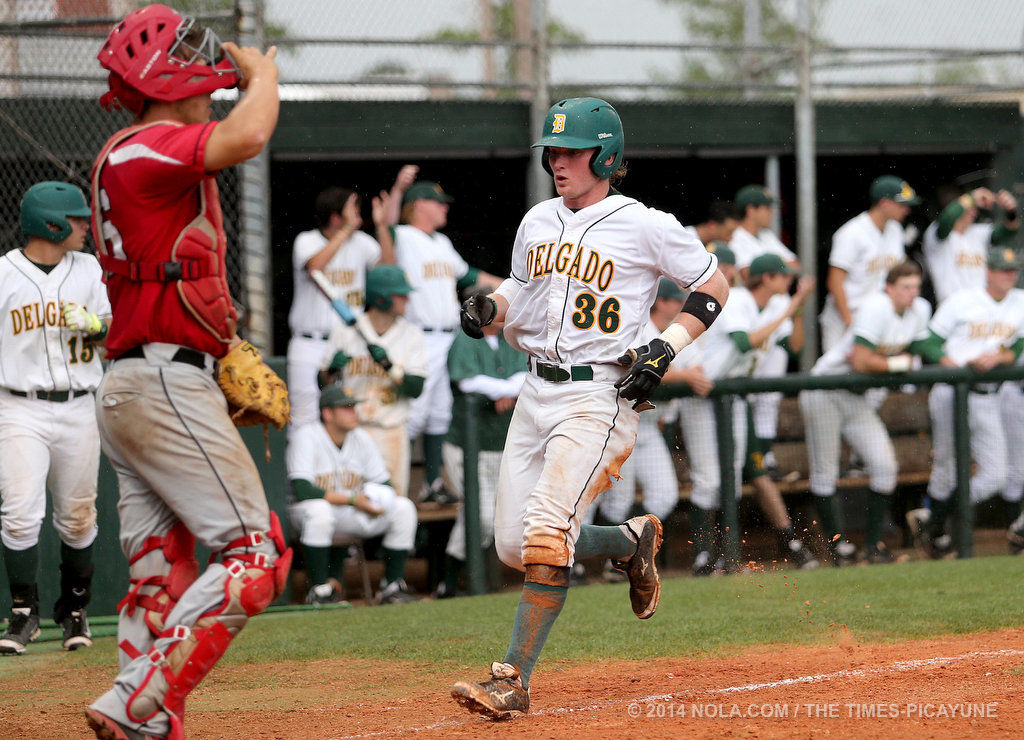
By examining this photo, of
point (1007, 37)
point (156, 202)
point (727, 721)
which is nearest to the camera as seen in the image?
point (156, 202)

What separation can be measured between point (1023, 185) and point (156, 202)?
33.5 ft

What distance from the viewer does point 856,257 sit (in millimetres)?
9680

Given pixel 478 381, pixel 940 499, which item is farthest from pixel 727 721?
pixel 940 499

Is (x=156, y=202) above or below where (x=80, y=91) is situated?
below

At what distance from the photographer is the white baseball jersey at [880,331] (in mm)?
8812

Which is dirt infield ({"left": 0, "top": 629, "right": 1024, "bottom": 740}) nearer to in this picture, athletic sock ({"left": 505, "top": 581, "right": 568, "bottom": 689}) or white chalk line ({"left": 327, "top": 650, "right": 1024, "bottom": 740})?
white chalk line ({"left": 327, "top": 650, "right": 1024, "bottom": 740})

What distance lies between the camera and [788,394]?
880cm

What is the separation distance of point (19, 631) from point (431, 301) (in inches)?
145

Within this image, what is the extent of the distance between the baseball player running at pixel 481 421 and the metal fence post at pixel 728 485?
4.55ft

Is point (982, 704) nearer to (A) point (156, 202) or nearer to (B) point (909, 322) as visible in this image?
(A) point (156, 202)

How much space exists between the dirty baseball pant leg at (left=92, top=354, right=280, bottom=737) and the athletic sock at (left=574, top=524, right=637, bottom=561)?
137 centimetres

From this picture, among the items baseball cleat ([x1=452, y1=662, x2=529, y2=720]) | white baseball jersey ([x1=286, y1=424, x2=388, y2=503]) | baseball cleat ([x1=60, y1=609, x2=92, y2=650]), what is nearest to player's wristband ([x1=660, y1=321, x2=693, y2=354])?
baseball cleat ([x1=452, y1=662, x2=529, y2=720])

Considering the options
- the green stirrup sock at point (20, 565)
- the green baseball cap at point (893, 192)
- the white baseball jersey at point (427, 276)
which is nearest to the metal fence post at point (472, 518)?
the white baseball jersey at point (427, 276)

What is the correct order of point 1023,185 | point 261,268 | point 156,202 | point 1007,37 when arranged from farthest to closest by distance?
point 1023,185 < point 1007,37 < point 261,268 < point 156,202
